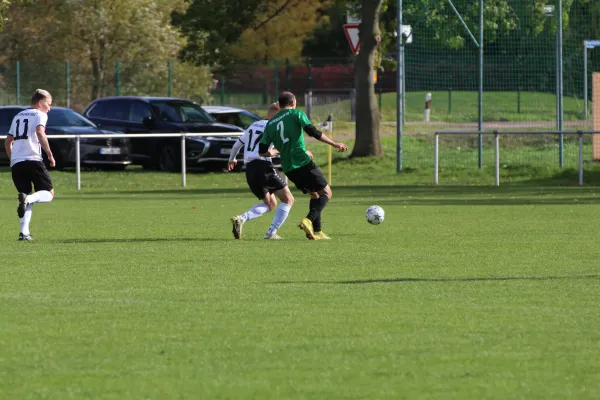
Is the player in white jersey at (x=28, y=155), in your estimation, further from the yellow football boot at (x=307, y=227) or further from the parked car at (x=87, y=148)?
the parked car at (x=87, y=148)

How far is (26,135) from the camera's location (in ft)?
52.9

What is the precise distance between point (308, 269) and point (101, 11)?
1533 inches

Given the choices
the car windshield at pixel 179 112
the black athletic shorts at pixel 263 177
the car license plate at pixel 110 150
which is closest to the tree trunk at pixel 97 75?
the car windshield at pixel 179 112

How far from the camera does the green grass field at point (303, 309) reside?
7227mm

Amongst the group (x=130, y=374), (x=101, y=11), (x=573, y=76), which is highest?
(x=101, y=11)

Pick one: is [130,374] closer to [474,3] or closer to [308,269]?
[308,269]

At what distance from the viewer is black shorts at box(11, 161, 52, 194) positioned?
53.4 feet

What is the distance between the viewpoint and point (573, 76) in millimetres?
33156

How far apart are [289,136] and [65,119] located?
17.2m

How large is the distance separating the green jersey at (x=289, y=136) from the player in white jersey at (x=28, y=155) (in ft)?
8.60

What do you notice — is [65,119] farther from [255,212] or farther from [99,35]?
[99,35]

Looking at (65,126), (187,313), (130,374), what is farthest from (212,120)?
(130,374)

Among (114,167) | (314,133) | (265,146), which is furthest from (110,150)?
(314,133)

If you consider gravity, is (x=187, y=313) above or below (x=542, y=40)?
below
